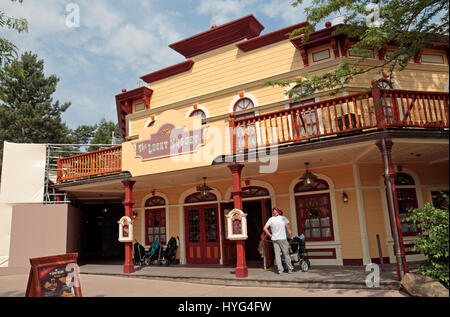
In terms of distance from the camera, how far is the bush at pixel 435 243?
20.3 ft

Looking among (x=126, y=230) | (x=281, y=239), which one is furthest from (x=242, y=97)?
(x=126, y=230)

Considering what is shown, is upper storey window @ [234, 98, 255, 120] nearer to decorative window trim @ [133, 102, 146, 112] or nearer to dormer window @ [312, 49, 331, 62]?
dormer window @ [312, 49, 331, 62]

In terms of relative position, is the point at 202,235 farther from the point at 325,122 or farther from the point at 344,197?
the point at 325,122

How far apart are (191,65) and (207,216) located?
615 cm

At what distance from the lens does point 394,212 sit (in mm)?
7090

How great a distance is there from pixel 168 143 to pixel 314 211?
501cm

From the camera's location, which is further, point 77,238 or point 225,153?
point 77,238

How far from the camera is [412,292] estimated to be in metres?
6.00

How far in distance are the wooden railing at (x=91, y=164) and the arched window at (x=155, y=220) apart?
102 inches

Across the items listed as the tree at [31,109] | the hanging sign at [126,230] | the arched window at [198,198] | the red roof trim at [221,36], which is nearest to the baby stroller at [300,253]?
the arched window at [198,198]

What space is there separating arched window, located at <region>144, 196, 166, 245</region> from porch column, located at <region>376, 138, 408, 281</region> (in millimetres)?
8609

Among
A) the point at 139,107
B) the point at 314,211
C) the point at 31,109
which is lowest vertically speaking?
the point at 314,211
